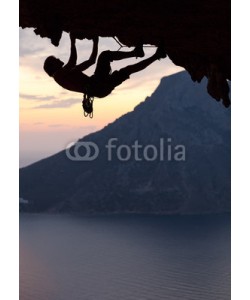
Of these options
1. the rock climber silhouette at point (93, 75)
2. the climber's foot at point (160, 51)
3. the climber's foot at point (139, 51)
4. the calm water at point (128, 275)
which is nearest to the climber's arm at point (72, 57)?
the rock climber silhouette at point (93, 75)

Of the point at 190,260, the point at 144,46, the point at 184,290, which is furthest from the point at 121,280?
the point at 144,46

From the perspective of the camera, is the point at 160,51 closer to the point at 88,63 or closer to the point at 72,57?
the point at 88,63

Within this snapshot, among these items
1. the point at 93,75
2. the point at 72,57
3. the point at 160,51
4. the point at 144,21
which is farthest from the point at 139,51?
the point at 72,57

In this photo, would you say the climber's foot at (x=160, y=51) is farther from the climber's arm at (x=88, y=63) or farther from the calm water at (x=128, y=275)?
the calm water at (x=128, y=275)
